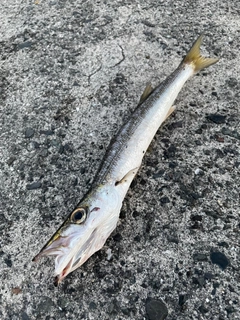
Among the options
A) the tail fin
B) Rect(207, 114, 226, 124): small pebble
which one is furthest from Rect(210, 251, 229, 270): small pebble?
the tail fin

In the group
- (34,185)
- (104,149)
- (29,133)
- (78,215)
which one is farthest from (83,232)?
(29,133)

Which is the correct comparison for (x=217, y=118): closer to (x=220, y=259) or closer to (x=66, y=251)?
(x=220, y=259)

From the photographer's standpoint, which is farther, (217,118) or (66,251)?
(217,118)

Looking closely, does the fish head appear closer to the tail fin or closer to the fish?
the fish

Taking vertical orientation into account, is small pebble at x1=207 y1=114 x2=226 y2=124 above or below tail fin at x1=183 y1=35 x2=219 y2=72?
below

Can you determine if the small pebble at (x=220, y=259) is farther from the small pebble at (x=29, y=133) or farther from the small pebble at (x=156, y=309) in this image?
the small pebble at (x=29, y=133)

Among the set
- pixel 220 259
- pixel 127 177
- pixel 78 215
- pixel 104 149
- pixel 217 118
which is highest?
pixel 78 215

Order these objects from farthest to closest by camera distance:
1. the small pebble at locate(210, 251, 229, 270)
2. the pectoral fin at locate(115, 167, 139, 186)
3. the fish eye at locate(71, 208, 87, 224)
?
the pectoral fin at locate(115, 167, 139, 186) < the small pebble at locate(210, 251, 229, 270) < the fish eye at locate(71, 208, 87, 224)
